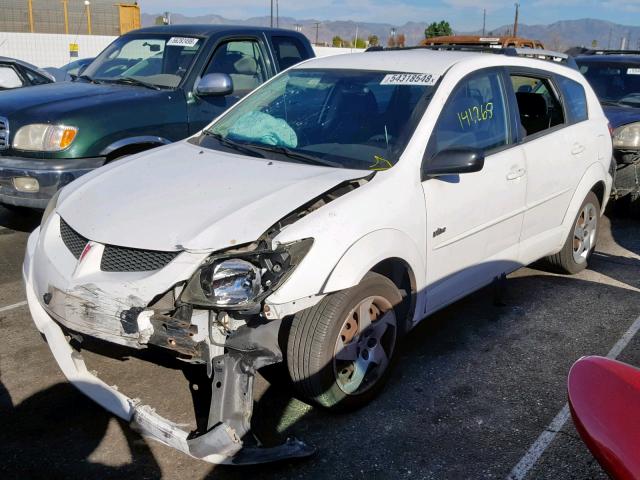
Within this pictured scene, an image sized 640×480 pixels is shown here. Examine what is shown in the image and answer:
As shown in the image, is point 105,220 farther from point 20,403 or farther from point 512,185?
point 512,185

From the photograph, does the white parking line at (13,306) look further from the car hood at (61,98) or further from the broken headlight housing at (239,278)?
the broken headlight housing at (239,278)

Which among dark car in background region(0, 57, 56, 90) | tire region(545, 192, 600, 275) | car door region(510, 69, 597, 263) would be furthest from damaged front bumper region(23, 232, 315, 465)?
dark car in background region(0, 57, 56, 90)

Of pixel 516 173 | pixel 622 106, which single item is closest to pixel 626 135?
pixel 622 106

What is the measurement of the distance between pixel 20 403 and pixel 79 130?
109 inches

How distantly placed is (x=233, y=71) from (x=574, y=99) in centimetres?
329

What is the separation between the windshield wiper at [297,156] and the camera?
3.78m

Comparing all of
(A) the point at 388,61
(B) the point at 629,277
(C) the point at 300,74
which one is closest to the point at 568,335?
(B) the point at 629,277

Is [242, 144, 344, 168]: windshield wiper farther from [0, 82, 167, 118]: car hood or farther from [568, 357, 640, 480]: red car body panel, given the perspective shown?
[0, 82, 167, 118]: car hood

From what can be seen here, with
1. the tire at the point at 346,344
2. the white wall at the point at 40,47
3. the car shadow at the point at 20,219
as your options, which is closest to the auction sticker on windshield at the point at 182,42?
the car shadow at the point at 20,219

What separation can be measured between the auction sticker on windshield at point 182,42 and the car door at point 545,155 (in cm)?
324

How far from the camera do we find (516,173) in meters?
4.34

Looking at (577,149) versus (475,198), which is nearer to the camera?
(475,198)

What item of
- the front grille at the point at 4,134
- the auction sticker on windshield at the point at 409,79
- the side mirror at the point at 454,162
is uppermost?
the auction sticker on windshield at the point at 409,79

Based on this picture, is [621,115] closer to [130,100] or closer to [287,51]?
[287,51]
